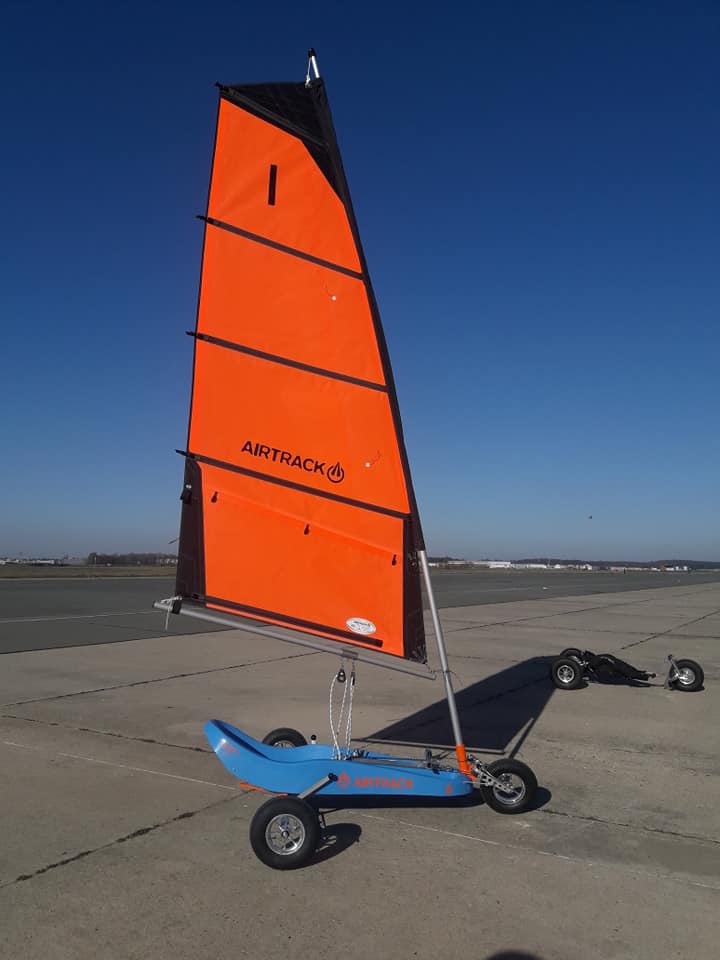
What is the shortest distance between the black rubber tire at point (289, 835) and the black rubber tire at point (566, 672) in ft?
23.0

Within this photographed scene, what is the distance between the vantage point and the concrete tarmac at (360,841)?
150 inches

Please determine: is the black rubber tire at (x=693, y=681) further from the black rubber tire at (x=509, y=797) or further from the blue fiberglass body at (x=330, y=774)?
the blue fiberglass body at (x=330, y=774)

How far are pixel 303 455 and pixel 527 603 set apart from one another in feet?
78.9

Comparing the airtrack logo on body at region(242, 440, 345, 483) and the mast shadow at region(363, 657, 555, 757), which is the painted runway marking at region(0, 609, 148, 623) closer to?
the mast shadow at region(363, 657, 555, 757)

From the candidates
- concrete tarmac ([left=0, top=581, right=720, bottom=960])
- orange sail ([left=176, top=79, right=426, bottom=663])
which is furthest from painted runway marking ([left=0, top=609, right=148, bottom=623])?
orange sail ([left=176, top=79, right=426, bottom=663])

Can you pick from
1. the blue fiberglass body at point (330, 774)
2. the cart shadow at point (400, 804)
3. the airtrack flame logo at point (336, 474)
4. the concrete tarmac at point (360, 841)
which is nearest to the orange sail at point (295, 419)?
the airtrack flame logo at point (336, 474)

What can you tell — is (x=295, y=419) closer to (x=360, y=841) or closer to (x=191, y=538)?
(x=191, y=538)

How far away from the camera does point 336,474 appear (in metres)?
5.41

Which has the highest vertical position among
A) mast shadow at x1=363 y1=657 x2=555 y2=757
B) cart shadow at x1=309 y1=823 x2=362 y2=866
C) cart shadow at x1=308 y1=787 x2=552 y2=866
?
mast shadow at x1=363 y1=657 x2=555 y2=757

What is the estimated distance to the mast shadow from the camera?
25.2ft

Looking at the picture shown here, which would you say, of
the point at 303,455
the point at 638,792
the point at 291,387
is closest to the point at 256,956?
the point at 303,455

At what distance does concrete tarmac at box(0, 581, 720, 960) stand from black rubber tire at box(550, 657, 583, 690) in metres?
0.78

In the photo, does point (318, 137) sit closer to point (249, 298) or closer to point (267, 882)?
point (249, 298)

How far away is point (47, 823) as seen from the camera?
5.20 metres
